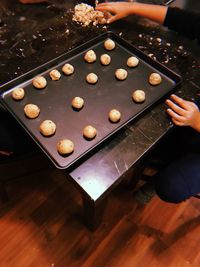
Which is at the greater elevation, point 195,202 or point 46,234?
point 195,202

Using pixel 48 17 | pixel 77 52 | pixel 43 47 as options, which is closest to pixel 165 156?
pixel 77 52

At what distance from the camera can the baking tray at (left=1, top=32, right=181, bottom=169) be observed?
78 cm

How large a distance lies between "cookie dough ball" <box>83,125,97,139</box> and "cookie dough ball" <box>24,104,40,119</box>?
6.6 inches

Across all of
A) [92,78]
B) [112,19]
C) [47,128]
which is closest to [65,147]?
[47,128]

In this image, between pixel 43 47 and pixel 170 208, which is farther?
pixel 170 208

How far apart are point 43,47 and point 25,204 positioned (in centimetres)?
75

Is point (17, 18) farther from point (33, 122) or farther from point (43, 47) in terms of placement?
point (33, 122)

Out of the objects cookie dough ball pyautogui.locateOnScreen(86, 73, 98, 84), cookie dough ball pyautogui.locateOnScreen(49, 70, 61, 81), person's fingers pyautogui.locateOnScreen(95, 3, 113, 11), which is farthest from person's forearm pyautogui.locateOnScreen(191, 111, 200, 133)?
person's fingers pyautogui.locateOnScreen(95, 3, 113, 11)

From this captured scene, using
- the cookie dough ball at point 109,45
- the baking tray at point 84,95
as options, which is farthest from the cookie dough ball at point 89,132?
the cookie dough ball at point 109,45

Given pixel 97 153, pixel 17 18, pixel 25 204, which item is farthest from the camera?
pixel 25 204

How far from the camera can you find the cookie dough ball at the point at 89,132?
77cm

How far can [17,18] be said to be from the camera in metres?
1.14

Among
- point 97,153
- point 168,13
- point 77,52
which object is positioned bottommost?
point 97,153

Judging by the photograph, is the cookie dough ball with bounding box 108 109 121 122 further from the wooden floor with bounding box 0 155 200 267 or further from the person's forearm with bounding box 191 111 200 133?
the wooden floor with bounding box 0 155 200 267
